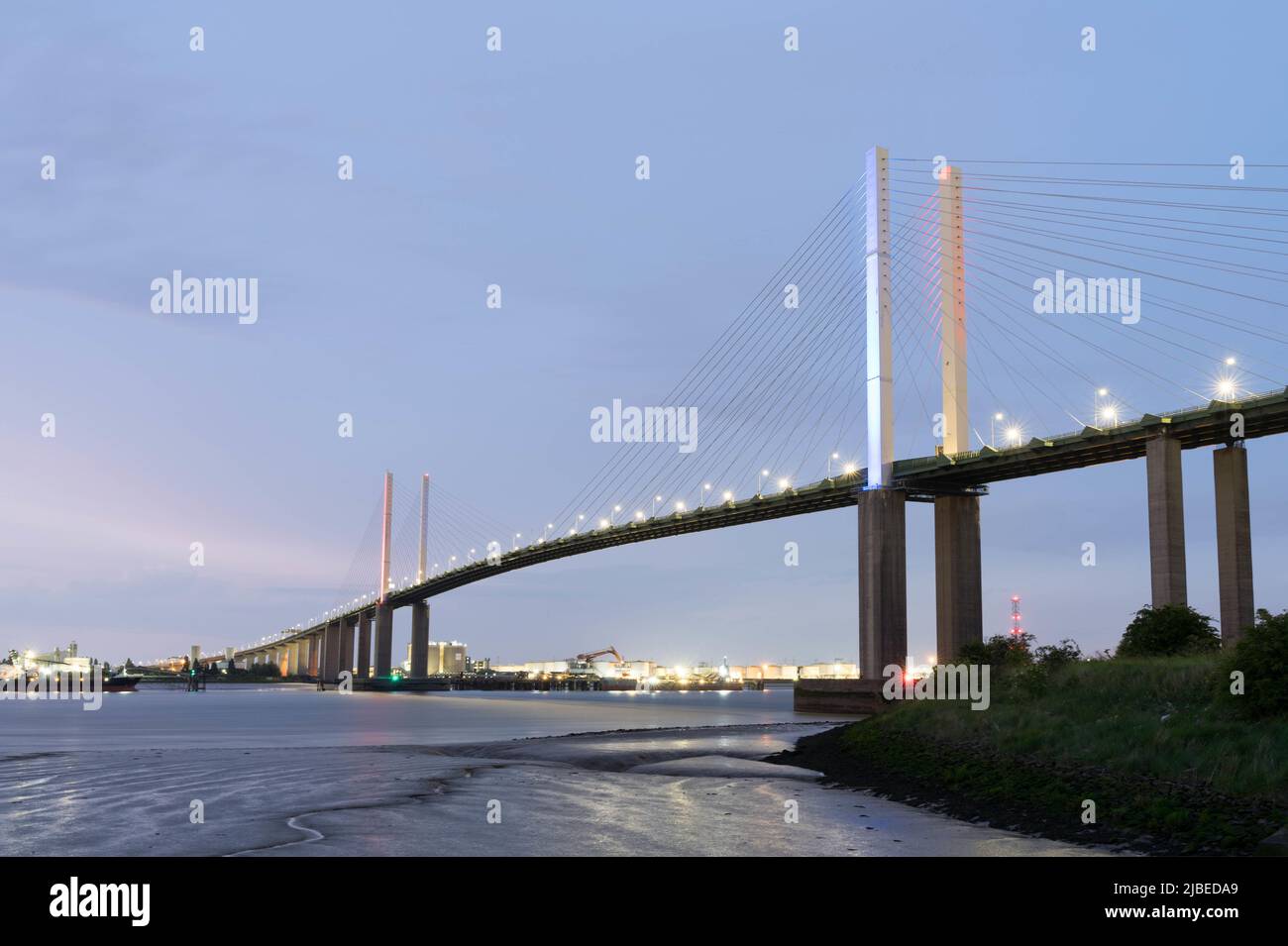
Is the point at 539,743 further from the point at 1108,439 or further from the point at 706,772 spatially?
the point at 1108,439

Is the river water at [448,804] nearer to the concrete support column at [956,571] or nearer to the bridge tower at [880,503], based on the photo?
the bridge tower at [880,503]

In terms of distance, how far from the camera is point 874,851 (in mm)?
18203

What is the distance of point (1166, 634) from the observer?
37.4 m

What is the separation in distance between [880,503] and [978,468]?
283 inches

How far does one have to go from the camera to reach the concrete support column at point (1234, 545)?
55781 millimetres

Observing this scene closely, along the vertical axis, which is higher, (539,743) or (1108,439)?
(1108,439)

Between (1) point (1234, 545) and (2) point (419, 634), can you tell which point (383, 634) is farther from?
(1) point (1234, 545)

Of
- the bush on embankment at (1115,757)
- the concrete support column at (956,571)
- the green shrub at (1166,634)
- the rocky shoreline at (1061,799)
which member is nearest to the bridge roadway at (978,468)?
the concrete support column at (956,571)

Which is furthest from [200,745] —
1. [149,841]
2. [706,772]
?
[149,841]

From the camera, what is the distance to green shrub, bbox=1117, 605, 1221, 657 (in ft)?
120

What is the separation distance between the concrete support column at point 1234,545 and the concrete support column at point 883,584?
938 inches

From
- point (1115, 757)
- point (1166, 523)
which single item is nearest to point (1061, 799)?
point (1115, 757)

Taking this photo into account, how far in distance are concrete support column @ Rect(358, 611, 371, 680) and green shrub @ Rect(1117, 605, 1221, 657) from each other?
507 feet
